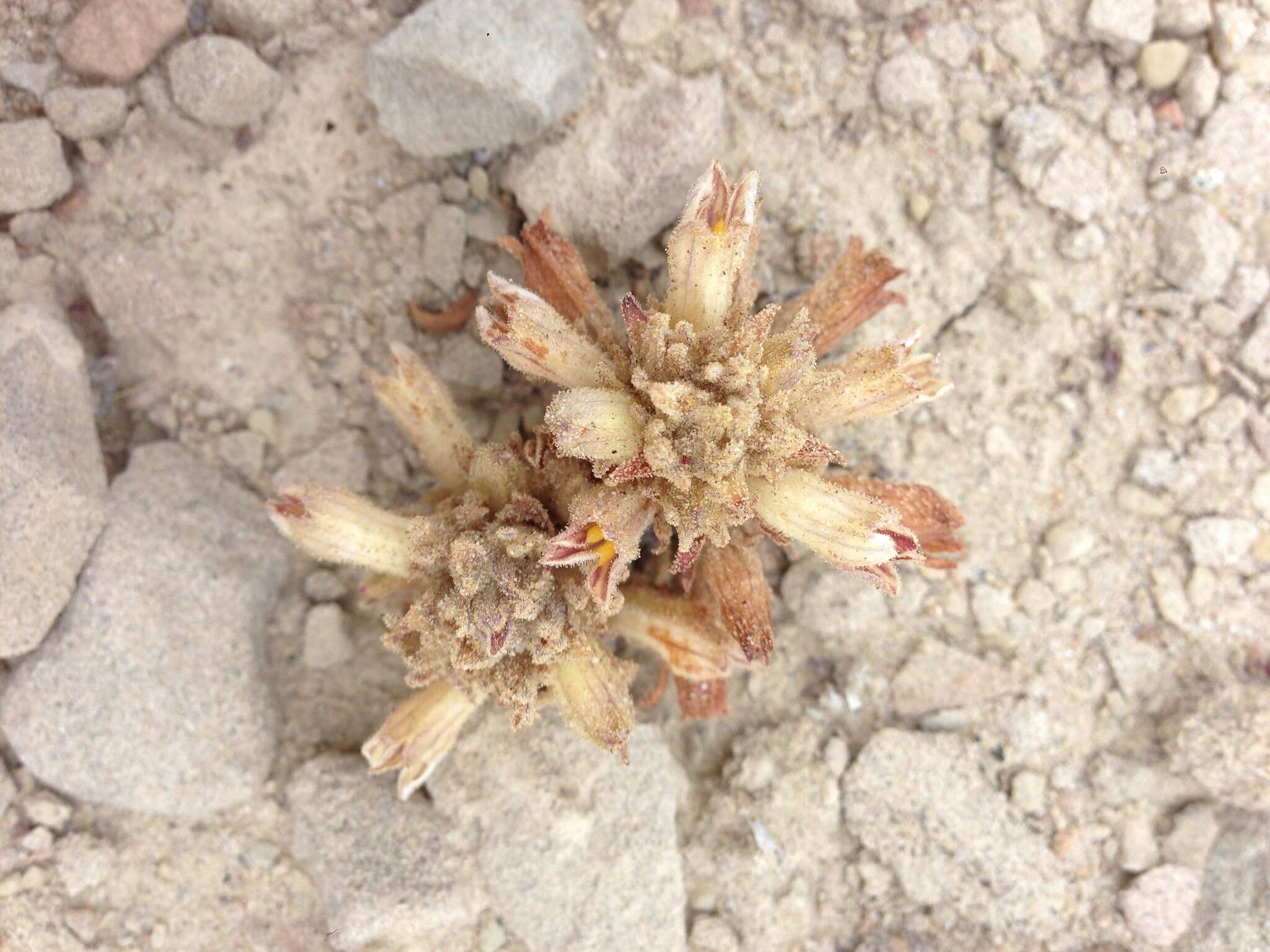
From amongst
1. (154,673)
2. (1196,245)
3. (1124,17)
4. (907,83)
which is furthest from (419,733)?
(1124,17)

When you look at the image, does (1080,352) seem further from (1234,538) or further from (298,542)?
(298,542)

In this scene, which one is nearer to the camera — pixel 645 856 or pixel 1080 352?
pixel 645 856

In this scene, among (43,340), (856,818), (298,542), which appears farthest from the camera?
(856,818)

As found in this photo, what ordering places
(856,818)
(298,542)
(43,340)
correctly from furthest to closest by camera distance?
(856,818) → (43,340) → (298,542)

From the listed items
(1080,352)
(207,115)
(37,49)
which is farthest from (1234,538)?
(37,49)

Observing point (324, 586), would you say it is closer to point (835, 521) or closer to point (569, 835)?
point (569, 835)
